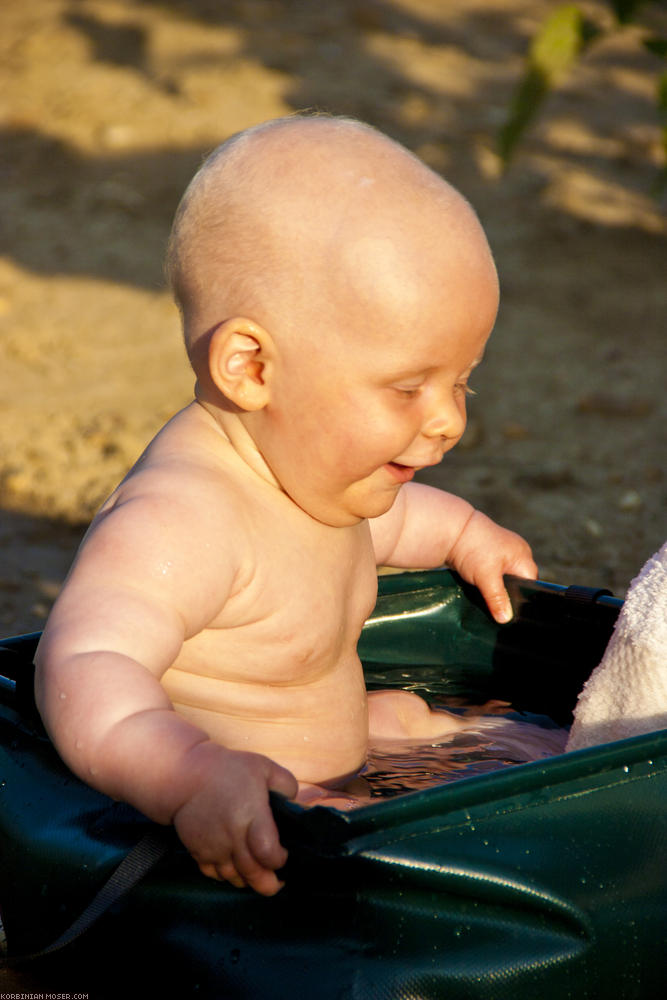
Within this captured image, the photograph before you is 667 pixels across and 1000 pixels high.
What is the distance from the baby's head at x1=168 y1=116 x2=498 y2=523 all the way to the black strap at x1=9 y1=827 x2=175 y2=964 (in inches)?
16.7

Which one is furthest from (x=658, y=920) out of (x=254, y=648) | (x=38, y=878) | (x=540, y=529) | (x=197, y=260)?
(x=540, y=529)

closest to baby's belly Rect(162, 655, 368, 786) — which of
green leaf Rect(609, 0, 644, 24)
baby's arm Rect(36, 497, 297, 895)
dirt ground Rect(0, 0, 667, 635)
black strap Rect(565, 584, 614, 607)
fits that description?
baby's arm Rect(36, 497, 297, 895)

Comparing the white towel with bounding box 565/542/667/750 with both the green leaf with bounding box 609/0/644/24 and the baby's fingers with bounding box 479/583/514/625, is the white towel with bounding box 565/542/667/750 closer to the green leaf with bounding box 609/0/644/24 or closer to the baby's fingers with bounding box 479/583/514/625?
the baby's fingers with bounding box 479/583/514/625

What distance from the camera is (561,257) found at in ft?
13.4

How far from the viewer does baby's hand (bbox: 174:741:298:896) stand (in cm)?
96

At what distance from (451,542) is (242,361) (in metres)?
0.56

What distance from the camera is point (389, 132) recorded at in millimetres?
4762

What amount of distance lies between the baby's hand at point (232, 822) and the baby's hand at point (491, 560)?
74 centimetres

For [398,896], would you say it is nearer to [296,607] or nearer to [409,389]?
[296,607]

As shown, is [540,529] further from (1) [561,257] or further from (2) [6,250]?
(2) [6,250]

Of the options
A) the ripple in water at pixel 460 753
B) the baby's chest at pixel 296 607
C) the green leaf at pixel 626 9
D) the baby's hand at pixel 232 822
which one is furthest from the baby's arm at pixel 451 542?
the green leaf at pixel 626 9

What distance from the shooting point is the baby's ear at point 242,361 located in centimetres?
124

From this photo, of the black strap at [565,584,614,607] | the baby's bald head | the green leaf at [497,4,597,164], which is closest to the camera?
the baby's bald head

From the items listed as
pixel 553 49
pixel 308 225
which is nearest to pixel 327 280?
pixel 308 225
